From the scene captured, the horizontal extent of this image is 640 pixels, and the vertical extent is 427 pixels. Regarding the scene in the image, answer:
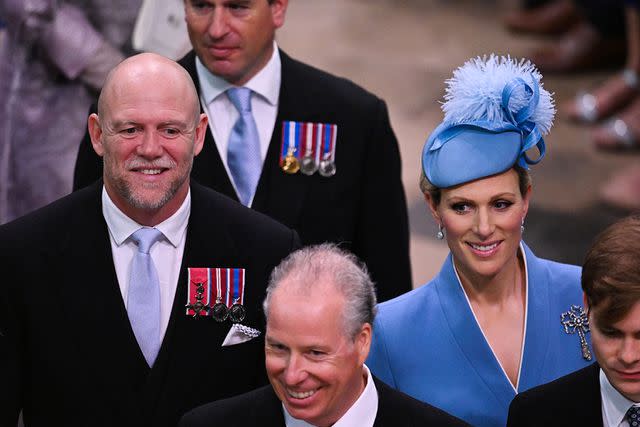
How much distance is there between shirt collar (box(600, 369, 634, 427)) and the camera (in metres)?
3.06

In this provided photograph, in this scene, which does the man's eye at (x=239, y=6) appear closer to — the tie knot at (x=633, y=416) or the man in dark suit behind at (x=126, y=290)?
the man in dark suit behind at (x=126, y=290)

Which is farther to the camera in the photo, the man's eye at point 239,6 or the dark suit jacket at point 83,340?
the man's eye at point 239,6

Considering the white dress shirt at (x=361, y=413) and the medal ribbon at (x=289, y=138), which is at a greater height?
the medal ribbon at (x=289, y=138)

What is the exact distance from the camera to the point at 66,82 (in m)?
4.56

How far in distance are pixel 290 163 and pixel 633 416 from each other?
4.27 ft

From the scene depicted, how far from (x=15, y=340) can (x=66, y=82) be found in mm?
1477

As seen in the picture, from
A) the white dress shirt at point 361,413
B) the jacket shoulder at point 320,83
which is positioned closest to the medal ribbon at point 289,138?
the jacket shoulder at point 320,83

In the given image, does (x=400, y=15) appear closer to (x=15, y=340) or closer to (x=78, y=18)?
(x=78, y=18)

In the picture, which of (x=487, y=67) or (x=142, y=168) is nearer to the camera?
(x=142, y=168)

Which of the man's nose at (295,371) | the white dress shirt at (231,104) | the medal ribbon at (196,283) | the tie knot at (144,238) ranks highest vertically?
the white dress shirt at (231,104)

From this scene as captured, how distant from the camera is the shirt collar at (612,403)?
306 centimetres

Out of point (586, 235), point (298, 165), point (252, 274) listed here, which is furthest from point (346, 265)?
point (586, 235)

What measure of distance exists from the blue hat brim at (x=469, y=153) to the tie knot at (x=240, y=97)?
26.2 inches

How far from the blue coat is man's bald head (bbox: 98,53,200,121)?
26.6 inches
